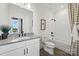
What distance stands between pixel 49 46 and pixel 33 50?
41 cm

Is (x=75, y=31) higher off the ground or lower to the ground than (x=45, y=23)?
lower

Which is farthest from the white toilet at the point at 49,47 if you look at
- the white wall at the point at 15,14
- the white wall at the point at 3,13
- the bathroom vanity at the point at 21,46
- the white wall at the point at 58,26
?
the white wall at the point at 3,13

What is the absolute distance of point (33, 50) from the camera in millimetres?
2561

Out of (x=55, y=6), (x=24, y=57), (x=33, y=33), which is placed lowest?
(x=24, y=57)

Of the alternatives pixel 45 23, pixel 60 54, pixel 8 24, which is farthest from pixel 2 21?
pixel 60 54

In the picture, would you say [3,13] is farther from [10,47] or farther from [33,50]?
[33,50]

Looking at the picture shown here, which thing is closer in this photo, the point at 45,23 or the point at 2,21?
the point at 2,21

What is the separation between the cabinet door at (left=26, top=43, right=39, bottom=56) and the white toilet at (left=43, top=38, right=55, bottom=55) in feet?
0.64

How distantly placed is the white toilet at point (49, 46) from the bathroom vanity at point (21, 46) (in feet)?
0.63

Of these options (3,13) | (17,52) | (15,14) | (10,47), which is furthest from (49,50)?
(3,13)

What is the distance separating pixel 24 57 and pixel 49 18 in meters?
0.98

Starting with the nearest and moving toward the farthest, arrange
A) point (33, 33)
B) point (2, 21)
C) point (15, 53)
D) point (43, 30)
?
point (15, 53) < point (2, 21) < point (43, 30) < point (33, 33)

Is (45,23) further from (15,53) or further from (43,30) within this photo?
(15,53)

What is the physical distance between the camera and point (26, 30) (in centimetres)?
259
